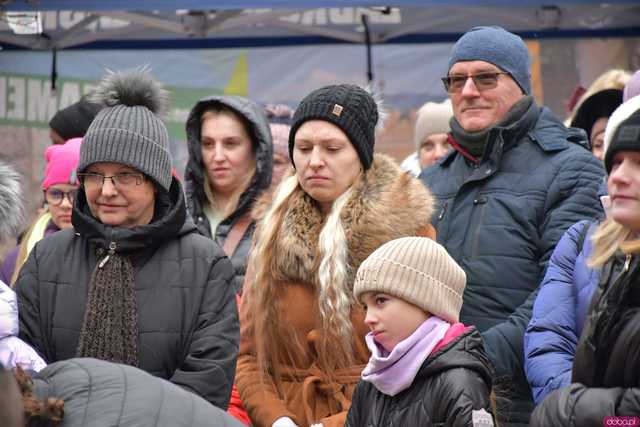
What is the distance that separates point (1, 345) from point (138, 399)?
193 cm

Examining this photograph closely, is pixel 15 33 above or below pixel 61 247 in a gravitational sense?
above

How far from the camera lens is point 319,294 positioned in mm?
4625

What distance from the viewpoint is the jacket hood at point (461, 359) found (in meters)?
3.97

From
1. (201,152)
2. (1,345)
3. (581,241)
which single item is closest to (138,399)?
(1,345)

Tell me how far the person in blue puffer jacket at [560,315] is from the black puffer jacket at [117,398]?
1.88 m

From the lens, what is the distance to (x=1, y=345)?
4242 mm

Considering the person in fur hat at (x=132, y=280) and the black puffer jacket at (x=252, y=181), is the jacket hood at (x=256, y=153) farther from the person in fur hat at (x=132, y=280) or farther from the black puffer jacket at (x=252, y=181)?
the person in fur hat at (x=132, y=280)

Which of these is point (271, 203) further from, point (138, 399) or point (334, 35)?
point (334, 35)

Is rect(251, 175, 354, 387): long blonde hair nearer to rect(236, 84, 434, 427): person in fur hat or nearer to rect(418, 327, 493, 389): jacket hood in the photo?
rect(236, 84, 434, 427): person in fur hat

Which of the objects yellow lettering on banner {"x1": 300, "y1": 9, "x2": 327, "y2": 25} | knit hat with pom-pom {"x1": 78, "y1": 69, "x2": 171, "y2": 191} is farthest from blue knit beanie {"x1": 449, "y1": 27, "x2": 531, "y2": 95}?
yellow lettering on banner {"x1": 300, "y1": 9, "x2": 327, "y2": 25}

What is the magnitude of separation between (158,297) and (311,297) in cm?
61

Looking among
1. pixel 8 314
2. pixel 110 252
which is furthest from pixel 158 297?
pixel 8 314

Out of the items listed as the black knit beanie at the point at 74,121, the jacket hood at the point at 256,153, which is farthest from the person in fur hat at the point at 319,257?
the black knit beanie at the point at 74,121

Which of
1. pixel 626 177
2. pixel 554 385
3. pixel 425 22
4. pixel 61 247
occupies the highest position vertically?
pixel 425 22
